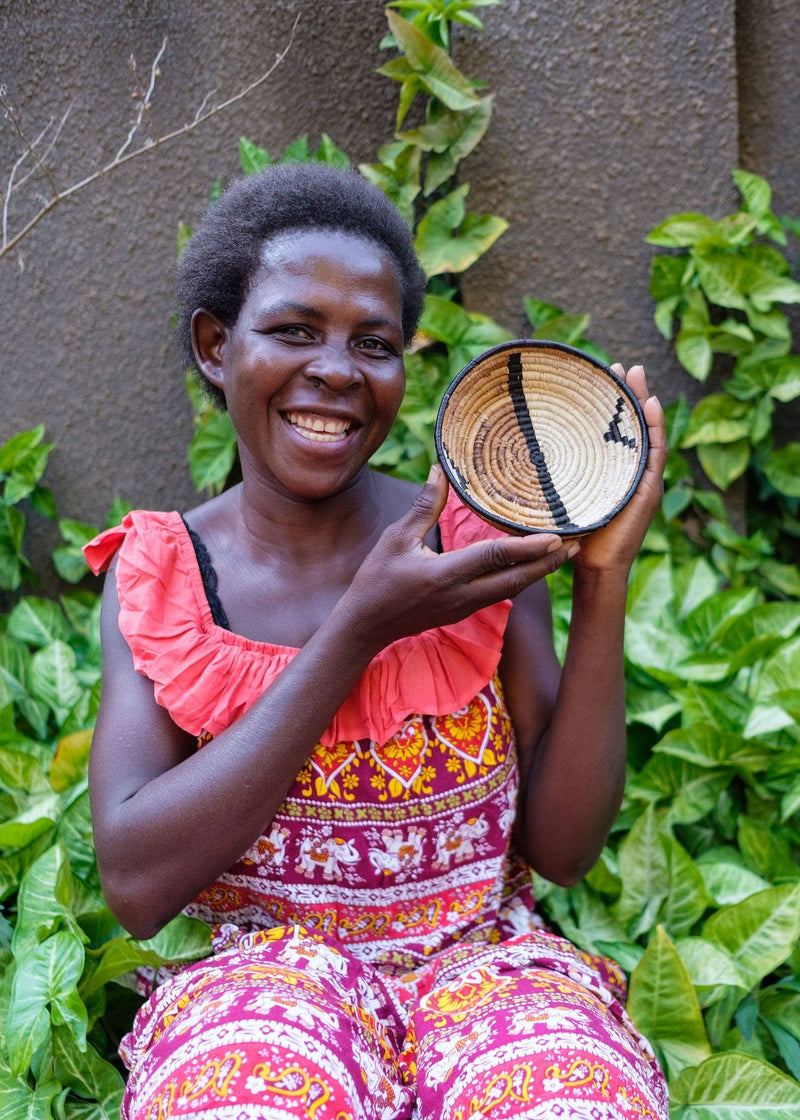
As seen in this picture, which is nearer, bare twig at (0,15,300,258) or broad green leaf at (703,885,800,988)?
broad green leaf at (703,885,800,988)

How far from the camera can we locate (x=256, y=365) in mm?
1259

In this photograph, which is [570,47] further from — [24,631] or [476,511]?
[24,631]

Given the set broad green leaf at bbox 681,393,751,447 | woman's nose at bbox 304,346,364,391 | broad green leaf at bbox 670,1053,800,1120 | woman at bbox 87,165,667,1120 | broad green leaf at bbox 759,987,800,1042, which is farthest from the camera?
broad green leaf at bbox 681,393,751,447

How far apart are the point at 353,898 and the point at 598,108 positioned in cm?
169

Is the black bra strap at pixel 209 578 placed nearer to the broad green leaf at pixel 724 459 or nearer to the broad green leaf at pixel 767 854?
the broad green leaf at pixel 767 854

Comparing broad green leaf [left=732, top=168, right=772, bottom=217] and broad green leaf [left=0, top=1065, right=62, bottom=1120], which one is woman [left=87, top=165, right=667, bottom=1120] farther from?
broad green leaf [left=732, top=168, right=772, bottom=217]

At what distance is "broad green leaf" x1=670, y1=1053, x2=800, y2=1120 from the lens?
1341mm

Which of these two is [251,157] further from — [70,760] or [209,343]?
[70,760]

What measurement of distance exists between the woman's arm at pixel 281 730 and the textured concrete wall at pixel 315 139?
1.23 metres

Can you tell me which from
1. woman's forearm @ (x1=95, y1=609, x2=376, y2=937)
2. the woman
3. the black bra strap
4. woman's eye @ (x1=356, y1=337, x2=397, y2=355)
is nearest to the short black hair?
the woman

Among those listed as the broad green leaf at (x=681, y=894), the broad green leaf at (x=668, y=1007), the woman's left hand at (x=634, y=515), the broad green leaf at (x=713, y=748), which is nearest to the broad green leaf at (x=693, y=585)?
the broad green leaf at (x=713, y=748)

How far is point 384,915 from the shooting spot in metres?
1.34

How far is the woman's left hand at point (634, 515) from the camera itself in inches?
48.0

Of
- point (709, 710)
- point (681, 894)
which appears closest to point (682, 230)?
point (709, 710)
